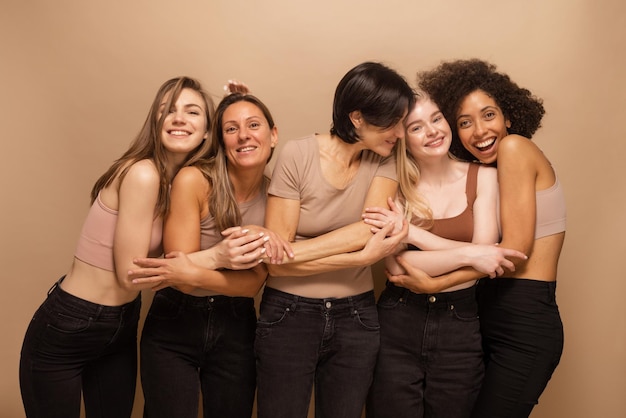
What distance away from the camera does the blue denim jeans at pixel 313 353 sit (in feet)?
6.78

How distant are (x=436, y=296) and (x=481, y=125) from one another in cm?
76

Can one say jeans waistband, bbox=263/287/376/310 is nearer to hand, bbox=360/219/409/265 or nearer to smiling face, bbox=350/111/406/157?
hand, bbox=360/219/409/265

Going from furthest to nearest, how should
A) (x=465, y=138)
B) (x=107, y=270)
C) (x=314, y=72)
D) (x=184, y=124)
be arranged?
(x=314, y=72)
(x=465, y=138)
(x=184, y=124)
(x=107, y=270)

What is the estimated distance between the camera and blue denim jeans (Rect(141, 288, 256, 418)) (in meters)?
2.15

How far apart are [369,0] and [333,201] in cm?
125

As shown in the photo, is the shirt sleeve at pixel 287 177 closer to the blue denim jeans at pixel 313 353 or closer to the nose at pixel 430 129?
the blue denim jeans at pixel 313 353

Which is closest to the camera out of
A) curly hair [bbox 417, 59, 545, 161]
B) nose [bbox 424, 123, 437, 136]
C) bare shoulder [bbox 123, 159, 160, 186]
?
bare shoulder [bbox 123, 159, 160, 186]

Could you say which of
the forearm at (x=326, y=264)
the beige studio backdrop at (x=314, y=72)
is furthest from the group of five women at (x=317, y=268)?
the beige studio backdrop at (x=314, y=72)

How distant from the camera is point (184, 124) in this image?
2.16 metres

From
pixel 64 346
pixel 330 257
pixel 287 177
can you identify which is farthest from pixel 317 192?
pixel 64 346

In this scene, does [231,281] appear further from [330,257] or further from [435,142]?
[435,142]

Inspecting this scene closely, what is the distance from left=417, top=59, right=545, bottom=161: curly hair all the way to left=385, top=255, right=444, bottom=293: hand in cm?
67

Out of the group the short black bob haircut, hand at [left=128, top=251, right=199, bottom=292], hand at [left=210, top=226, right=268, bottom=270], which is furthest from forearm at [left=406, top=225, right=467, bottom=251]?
hand at [left=128, top=251, right=199, bottom=292]

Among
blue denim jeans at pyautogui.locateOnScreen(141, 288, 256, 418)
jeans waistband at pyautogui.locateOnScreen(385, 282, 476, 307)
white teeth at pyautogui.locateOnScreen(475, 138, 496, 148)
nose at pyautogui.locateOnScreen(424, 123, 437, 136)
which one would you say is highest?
nose at pyautogui.locateOnScreen(424, 123, 437, 136)
